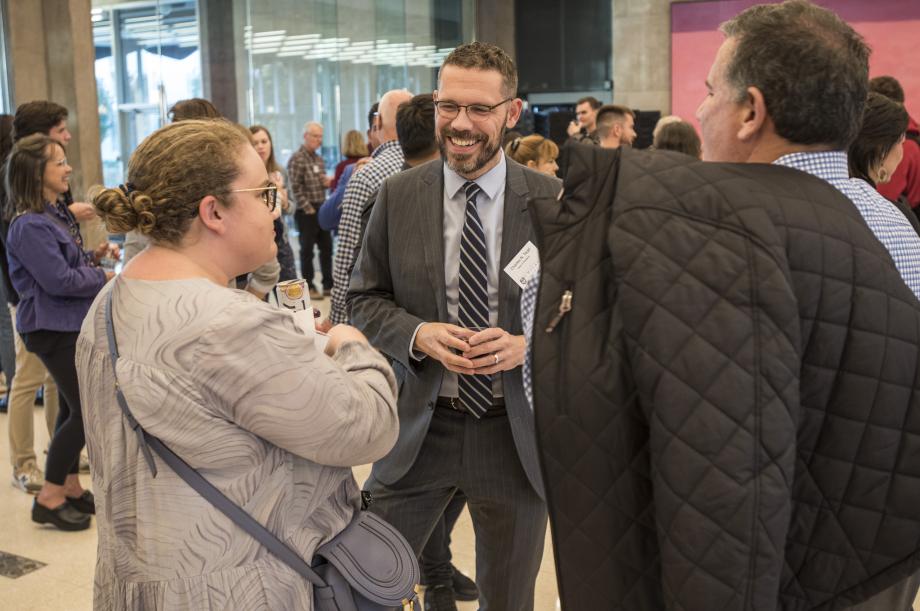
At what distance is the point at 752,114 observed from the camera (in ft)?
4.43

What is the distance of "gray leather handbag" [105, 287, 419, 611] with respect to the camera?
153 centimetres

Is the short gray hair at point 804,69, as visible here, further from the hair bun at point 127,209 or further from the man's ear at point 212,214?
the hair bun at point 127,209

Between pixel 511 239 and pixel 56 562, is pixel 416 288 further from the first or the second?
pixel 56 562

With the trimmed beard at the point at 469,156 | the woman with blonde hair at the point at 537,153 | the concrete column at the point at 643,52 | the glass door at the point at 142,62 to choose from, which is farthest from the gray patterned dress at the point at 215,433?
the concrete column at the point at 643,52

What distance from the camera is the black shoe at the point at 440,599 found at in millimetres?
3268

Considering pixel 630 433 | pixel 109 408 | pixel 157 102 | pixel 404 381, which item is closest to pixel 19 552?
pixel 404 381

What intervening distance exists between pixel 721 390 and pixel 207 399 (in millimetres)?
805

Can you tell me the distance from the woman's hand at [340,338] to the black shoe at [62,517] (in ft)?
9.91

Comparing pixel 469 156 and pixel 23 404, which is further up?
pixel 469 156

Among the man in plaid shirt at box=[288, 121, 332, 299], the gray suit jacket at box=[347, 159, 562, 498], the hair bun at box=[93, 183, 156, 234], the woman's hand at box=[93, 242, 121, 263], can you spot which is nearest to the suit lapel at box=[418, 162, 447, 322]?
the gray suit jacket at box=[347, 159, 562, 498]

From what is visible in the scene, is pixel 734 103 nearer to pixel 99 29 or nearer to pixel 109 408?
pixel 109 408

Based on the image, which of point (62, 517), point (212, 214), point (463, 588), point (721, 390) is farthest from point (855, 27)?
point (721, 390)

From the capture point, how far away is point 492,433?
246cm

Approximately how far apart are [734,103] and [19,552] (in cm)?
374
